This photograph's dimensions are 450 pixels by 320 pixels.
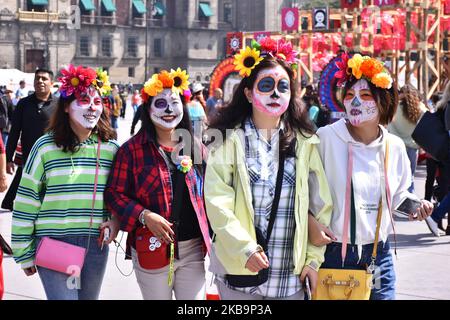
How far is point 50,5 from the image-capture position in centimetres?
6938

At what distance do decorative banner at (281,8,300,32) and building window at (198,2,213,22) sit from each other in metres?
54.4

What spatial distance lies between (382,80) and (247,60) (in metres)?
0.69

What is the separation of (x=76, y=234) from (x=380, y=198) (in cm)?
158

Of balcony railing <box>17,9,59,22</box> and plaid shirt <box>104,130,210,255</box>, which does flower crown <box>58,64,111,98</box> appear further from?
balcony railing <box>17,9,59,22</box>

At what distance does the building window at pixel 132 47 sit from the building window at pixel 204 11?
6370 millimetres

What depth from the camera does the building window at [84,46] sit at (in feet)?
236

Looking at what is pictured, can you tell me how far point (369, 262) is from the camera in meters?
4.35

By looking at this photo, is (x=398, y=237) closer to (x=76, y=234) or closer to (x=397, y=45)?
(x=76, y=234)

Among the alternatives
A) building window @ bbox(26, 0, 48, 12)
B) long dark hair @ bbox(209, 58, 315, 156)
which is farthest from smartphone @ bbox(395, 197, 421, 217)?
building window @ bbox(26, 0, 48, 12)

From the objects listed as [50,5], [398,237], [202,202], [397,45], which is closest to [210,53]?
[50,5]

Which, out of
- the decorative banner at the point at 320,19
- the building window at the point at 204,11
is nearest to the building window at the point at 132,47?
the building window at the point at 204,11

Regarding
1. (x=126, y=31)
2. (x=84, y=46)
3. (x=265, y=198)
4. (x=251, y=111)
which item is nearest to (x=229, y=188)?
(x=265, y=198)

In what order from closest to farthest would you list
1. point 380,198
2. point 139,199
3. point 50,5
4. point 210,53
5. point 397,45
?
point 380,198 → point 139,199 → point 397,45 → point 50,5 → point 210,53

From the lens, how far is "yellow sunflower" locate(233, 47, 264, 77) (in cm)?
430
